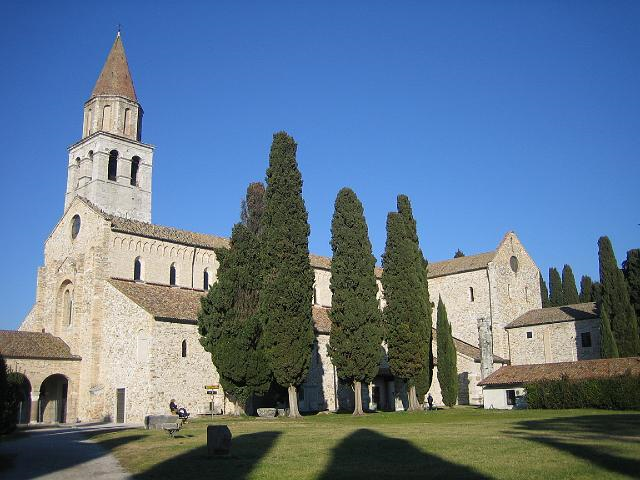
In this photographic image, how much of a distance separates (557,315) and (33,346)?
40.6 meters

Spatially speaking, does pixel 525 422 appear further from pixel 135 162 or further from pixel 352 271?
pixel 135 162

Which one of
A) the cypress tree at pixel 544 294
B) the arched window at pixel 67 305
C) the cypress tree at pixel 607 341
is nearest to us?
the arched window at pixel 67 305

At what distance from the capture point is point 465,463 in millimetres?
15031

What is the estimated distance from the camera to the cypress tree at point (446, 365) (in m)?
47.5

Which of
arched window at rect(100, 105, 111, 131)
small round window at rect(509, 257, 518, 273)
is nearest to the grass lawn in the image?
small round window at rect(509, 257, 518, 273)

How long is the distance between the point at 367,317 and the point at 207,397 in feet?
35.5

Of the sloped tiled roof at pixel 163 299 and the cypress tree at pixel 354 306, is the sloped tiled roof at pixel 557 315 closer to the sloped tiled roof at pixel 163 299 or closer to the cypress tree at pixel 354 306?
the cypress tree at pixel 354 306

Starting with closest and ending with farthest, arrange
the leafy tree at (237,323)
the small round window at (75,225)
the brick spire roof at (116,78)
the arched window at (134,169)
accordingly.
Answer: the leafy tree at (237,323) → the small round window at (75,225) → the brick spire roof at (116,78) → the arched window at (134,169)

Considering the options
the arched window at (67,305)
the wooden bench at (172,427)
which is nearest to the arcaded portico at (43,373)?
the arched window at (67,305)

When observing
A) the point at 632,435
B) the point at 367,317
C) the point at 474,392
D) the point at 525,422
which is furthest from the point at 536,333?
the point at 632,435

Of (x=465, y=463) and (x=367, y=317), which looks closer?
(x=465, y=463)

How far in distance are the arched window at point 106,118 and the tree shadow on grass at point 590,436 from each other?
42213 millimetres

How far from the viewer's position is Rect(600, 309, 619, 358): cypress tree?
4691 cm

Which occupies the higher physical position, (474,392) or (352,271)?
(352,271)
